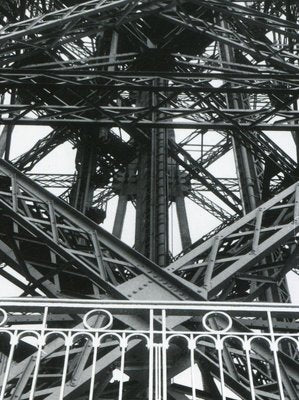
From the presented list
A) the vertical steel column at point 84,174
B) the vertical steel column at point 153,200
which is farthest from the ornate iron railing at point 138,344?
the vertical steel column at point 84,174

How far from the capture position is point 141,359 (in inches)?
223

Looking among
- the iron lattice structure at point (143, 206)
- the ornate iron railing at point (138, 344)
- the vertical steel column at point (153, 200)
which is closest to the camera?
the ornate iron railing at point (138, 344)

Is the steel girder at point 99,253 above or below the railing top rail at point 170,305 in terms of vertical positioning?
above

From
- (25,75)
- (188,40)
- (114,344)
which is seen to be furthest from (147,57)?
(114,344)

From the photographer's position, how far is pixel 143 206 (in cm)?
1045

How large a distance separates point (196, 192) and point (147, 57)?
5448 mm

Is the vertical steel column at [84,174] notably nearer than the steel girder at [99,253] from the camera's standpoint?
No

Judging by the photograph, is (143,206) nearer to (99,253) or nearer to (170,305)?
(99,253)

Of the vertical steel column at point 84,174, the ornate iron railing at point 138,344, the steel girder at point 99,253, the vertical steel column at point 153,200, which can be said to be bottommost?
the ornate iron railing at point 138,344

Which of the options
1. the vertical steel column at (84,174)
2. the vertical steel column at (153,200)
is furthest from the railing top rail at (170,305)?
the vertical steel column at (84,174)

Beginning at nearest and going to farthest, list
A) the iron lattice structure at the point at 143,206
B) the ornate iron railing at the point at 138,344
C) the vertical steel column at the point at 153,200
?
1. the ornate iron railing at the point at 138,344
2. the iron lattice structure at the point at 143,206
3. the vertical steel column at the point at 153,200

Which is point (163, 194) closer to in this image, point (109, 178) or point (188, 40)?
point (109, 178)

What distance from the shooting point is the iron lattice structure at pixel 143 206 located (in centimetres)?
593

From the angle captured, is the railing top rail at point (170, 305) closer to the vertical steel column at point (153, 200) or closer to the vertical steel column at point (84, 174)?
the vertical steel column at point (153, 200)
